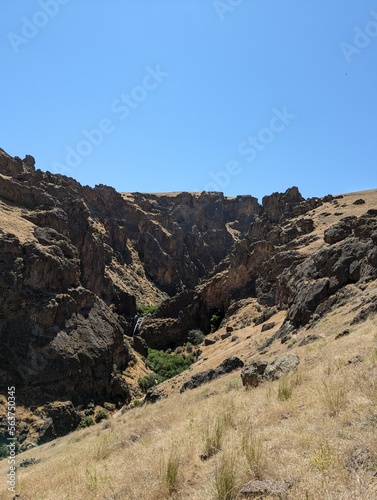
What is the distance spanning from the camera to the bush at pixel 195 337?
5146 centimetres

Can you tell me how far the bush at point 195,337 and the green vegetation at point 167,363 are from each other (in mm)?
3989

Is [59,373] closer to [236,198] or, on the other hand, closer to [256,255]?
[256,255]

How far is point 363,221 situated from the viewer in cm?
2914

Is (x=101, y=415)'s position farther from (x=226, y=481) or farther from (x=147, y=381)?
(x=226, y=481)

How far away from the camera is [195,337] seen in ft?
171

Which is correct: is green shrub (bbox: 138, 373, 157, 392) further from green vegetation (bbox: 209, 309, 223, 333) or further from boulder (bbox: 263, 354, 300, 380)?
boulder (bbox: 263, 354, 300, 380)

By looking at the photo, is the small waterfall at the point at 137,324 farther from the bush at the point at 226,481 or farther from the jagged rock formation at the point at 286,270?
the bush at the point at 226,481

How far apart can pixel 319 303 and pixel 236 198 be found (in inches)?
5038

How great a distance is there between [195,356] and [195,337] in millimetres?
7640

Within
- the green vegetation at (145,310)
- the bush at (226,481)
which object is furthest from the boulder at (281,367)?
the green vegetation at (145,310)

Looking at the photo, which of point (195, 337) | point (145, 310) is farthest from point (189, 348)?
point (145, 310)

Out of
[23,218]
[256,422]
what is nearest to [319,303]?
[256,422]

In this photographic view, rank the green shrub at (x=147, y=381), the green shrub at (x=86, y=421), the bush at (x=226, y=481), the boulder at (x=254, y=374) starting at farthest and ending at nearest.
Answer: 1. the green shrub at (x=147, y=381)
2. the green shrub at (x=86, y=421)
3. the boulder at (x=254, y=374)
4. the bush at (x=226, y=481)
